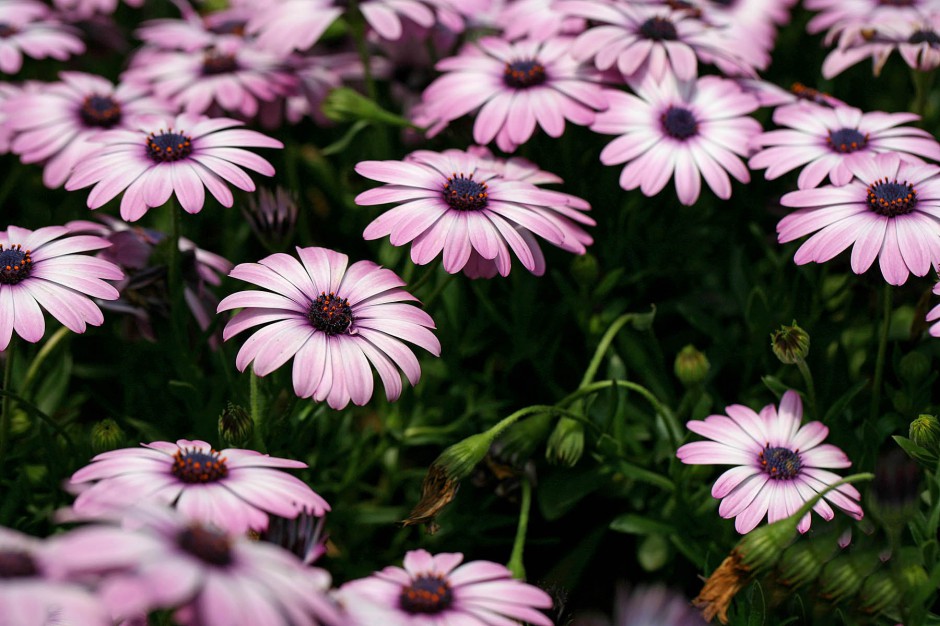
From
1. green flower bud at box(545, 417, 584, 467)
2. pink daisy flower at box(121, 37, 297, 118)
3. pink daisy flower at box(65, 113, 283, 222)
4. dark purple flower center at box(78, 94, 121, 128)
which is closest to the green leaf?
green flower bud at box(545, 417, 584, 467)

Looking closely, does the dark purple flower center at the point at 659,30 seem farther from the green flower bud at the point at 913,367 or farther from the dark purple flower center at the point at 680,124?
the green flower bud at the point at 913,367

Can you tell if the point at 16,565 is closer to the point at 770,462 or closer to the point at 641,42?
the point at 770,462

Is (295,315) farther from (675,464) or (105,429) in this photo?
(675,464)

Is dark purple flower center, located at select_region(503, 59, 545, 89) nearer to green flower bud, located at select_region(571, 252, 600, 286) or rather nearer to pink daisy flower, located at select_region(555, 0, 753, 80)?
pink daisy flower, located at select_region(555, 0, 753, 80)

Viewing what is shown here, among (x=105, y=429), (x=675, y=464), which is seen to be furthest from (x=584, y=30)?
(x=105, y=429)

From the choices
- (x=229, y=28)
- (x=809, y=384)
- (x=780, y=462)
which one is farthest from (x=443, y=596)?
(x=229, y=28)

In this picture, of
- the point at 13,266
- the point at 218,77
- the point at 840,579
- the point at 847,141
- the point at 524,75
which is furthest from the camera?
the point at 218,77
